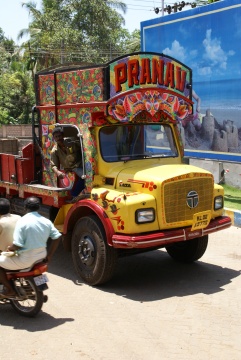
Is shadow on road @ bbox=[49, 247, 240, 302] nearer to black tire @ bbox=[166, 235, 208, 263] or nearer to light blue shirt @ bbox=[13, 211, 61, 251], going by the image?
black tire @ bbox=[166, 235, 208, 263]

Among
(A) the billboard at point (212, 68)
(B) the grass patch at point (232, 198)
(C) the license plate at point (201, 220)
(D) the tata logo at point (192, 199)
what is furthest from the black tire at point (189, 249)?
(A) the billboard at point (212, 68)

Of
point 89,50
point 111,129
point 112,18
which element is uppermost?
point 112,18

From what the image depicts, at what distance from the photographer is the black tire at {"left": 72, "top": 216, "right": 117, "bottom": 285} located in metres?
6.54

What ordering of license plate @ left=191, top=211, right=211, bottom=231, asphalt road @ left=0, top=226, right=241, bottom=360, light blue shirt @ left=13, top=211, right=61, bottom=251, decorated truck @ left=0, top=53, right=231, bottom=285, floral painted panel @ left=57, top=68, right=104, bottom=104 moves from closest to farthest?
asphalt road @ left=0, top=226, right=241, bottom=360, light blue shirt @ left=13, top=211, right=61, bottom=251, decorated truck @ left=0, top=53, right=231, bottom=285, license plate @ left=191, top=211, right=211, bottom=231, floral painted panel @ left=57, top=68, right=104, bottom=104

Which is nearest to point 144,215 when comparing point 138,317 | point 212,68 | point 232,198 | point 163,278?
point 138,317

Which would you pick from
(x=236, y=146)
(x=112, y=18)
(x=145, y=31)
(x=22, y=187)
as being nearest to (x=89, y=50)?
(x=112, y=18)

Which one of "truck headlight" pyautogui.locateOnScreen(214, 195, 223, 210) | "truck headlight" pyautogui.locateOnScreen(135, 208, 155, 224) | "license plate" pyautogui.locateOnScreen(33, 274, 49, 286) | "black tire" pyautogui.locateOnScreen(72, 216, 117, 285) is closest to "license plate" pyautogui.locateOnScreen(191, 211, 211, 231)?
"truck headlight" pyautogui.locateOnScreen(214, 195, 223, 210)

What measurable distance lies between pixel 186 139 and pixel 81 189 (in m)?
7.84

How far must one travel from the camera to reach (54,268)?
25.4 feet

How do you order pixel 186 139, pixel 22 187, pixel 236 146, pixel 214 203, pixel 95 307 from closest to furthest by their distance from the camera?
pixel 95 307 → pixel 214 203 → pixel 22 187 → pixel 236 146 → pixel 186 139

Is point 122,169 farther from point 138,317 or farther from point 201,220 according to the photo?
point 138,317

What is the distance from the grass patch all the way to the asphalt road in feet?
12.1

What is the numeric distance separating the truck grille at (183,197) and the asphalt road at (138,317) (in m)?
1.01

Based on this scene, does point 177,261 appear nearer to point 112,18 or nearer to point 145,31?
point 145,31
